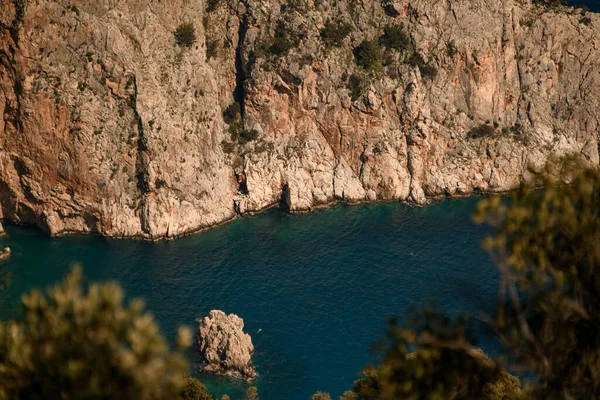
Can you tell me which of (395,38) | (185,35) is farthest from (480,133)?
(185,35)

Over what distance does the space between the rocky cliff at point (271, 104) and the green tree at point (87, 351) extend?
57.6 meters

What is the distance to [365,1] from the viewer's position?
9094 centimetres

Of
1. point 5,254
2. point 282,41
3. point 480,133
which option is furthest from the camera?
point 480,133

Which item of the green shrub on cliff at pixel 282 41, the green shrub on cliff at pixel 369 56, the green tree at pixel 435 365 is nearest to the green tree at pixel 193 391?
the green tree at pixel 435 365

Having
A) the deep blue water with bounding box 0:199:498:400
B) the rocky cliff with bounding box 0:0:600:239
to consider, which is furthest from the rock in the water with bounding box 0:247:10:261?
the rocky cliff with bounding box 0:0:600:239

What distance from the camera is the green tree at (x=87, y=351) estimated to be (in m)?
17.9

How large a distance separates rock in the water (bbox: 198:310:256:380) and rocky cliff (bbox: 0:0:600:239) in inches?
876

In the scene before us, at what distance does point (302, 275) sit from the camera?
70500 millimetres

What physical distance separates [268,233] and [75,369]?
61.4 metres

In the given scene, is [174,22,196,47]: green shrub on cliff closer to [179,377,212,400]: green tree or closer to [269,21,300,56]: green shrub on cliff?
[269,21,300,56]: green shrub on cliff

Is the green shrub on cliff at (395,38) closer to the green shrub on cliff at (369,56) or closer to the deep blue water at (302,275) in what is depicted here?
the green shrub on cliff at (369,56)

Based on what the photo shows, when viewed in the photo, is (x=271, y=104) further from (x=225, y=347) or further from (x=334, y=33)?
(x=225, y=347)

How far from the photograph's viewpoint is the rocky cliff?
76250 millimetres

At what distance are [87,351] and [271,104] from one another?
69969mm
